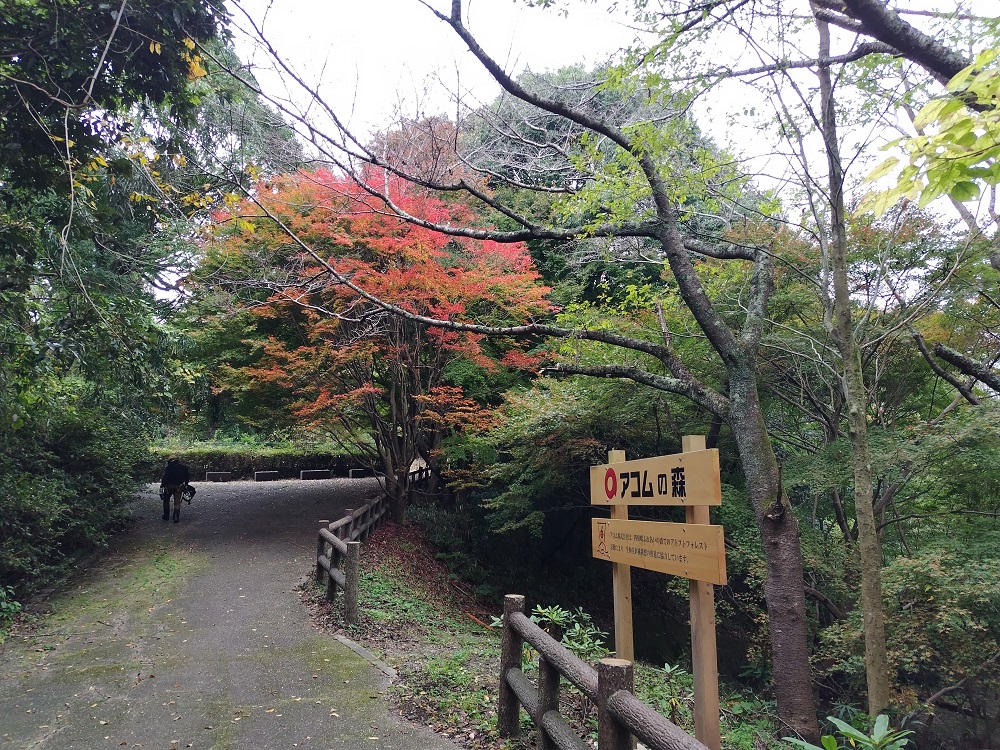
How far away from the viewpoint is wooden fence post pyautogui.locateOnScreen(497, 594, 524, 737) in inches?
173

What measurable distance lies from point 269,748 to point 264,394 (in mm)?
9396

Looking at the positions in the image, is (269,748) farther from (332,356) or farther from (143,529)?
(143,529)

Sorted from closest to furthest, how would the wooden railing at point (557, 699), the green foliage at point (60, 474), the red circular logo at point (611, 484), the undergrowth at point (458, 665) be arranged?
1. the wooden railing at point (557, 699)
2. the red circular logo at point (611, 484)
3. the undergrowth at point (458, 665)
4. the green foliage at point (60, 474)

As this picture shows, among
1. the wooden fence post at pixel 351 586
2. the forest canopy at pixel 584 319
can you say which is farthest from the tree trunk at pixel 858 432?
the wooden fence post at pixel 351 586

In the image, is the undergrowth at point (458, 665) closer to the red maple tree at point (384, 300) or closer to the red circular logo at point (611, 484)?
the red circular logo at point (611, 484)

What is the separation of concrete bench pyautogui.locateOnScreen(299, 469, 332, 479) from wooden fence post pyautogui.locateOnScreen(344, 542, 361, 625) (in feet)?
55.6

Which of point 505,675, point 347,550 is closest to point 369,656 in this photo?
point 347,550

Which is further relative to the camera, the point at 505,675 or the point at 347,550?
the point at 347,550

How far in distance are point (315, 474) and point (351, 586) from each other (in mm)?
17206

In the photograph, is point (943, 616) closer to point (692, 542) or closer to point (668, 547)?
point (668, 547)

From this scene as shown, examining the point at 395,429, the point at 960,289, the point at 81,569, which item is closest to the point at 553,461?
the point at 395,429

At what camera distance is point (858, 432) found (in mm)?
5691

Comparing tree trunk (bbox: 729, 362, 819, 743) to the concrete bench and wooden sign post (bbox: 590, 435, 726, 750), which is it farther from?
the concrete bench

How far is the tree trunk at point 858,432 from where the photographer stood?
213 inches
